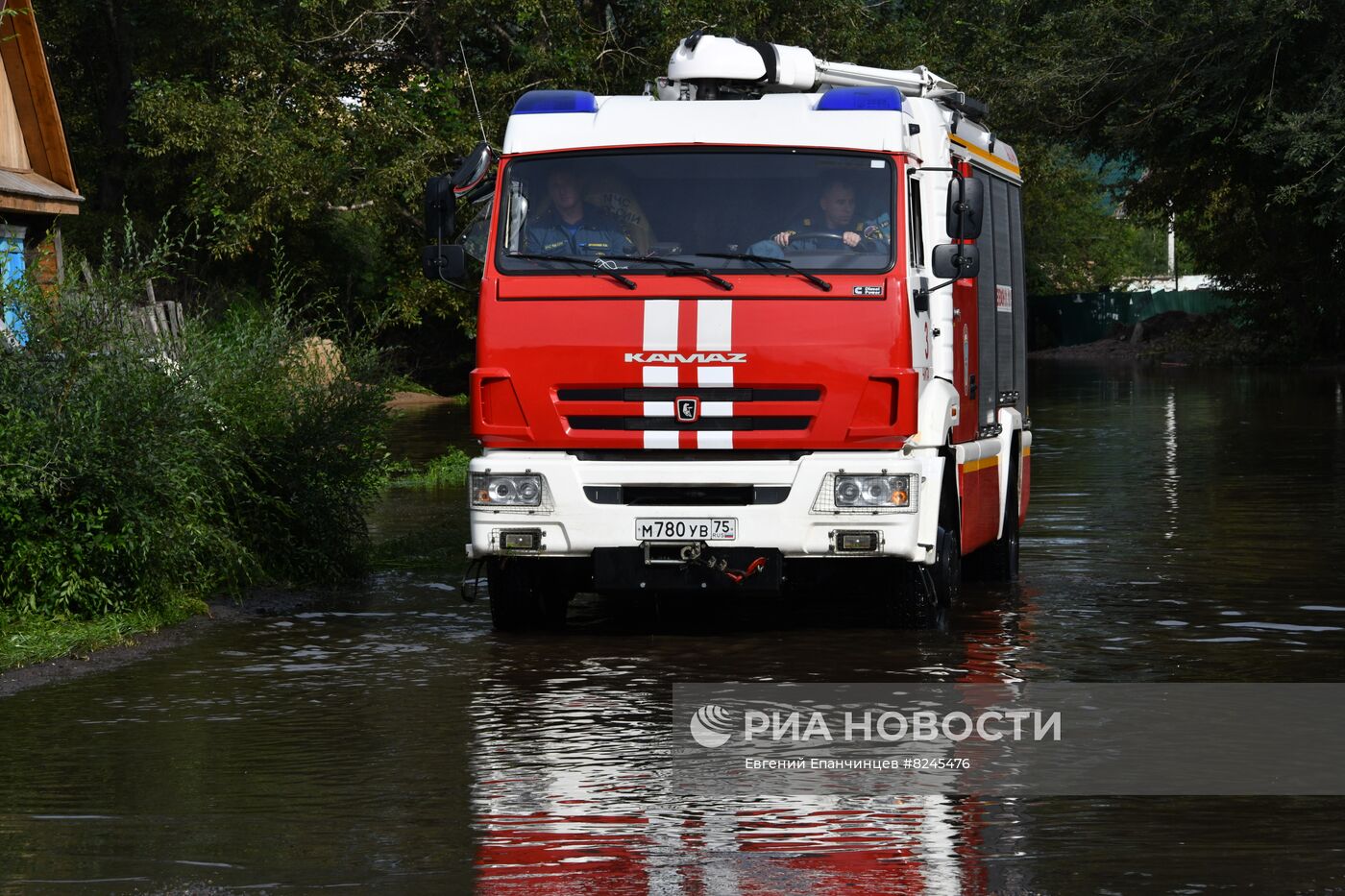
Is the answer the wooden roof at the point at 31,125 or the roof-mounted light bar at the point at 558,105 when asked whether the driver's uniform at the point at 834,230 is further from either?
the wooden roof at the point at 31,125

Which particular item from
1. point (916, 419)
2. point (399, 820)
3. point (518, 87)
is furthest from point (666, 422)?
point (518, 87)

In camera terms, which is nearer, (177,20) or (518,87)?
(518,87)

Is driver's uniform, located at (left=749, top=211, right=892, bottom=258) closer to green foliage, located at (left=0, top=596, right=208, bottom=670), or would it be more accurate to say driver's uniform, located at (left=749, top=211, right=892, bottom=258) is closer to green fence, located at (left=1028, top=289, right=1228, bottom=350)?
→ green foliage, located at (left=0, top=596, right=208, bottom=670)

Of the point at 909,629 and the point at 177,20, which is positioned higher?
the point at 177,20

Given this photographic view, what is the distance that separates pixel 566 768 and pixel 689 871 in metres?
1.76

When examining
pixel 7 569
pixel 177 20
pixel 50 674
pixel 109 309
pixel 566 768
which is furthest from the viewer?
pixel 177 20

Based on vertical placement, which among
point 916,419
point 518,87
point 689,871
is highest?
point 518,87

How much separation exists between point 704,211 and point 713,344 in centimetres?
88

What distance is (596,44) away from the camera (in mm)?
41906

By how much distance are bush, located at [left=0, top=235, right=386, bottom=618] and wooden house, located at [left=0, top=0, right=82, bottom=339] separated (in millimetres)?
14724

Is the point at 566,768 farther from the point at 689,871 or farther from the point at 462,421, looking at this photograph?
the point at 462,421

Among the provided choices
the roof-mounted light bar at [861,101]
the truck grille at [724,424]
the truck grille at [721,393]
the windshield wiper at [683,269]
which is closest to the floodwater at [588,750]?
the truck grille at [724,424]

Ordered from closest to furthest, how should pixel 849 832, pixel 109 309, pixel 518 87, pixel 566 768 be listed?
1. pixel 849 832
2. pixel 566 768
3. pixel 109 309
4. pixel 518 87

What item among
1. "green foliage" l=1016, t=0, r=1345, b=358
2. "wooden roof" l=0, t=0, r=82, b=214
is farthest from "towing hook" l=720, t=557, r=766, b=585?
"green foliage" l=1016, t=0, r=1345, b=358
